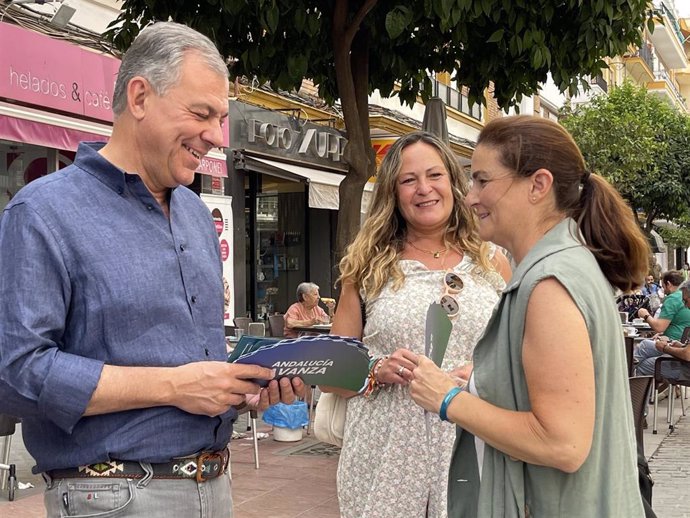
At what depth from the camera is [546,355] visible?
2031 millimetres

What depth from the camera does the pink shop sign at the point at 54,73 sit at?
998cm

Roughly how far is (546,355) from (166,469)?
89 centimetres

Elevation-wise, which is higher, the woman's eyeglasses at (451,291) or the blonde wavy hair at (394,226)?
the blonde wavy hair at (394,226)

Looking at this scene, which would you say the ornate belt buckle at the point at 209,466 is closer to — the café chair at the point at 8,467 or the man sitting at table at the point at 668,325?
the café chair at the point at 8,467

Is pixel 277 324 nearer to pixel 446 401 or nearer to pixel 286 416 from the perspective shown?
pixel 286 416

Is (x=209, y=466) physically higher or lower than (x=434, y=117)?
lower

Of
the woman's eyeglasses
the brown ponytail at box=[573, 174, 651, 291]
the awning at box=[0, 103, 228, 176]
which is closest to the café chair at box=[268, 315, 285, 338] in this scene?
the awning at box=[0, 103, 228, 176]

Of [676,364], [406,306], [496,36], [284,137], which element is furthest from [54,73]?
[406,306]

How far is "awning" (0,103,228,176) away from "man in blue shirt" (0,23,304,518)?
7.14 m

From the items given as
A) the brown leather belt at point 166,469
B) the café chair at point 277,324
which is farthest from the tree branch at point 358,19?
the café chair at point 277,324

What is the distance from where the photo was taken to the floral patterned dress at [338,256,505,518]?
3.09m

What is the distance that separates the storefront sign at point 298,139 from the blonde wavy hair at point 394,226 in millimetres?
12348

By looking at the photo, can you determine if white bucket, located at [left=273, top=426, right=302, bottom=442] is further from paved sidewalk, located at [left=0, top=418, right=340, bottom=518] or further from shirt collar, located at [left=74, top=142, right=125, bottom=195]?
shirt collar, located at [left=74, top=142, right=125, bottom=195]

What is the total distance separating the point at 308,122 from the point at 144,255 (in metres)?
15.7
